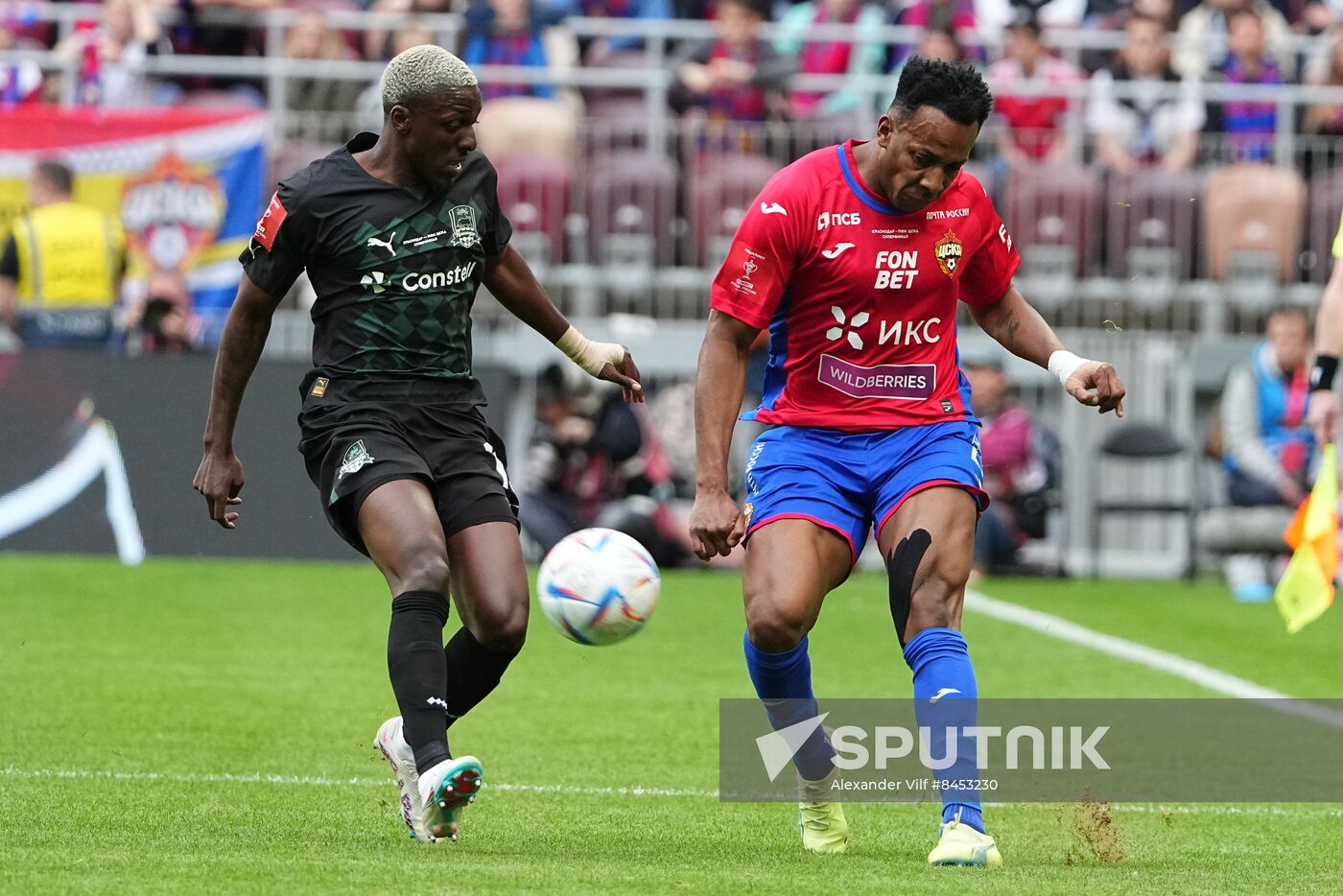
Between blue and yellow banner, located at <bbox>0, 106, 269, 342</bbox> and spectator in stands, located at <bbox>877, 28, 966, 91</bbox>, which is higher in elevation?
spectator in stands, located at <bbox>877, 28, 966, 91</bbox>

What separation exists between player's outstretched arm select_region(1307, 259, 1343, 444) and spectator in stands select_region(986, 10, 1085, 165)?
9664mm

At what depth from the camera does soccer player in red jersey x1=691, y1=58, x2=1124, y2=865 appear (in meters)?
6.43

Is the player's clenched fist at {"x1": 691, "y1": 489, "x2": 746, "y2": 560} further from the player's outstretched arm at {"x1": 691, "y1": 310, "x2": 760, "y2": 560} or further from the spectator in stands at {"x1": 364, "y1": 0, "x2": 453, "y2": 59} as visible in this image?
the spectator in stands at {"x1": 364, "y1": 0, "x2": 453, "y2": 59}

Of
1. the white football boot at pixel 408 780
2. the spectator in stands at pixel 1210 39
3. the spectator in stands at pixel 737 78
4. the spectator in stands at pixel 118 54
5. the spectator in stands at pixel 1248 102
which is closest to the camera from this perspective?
the white football boot at pixel 408 780

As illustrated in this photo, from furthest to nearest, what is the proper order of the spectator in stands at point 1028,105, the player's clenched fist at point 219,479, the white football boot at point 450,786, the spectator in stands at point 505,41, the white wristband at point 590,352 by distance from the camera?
the spectator in stands at point 1028,105 < the spectator in stands at point 505,41 < the white wristband at point 590,352 < the player's clenched fist at point 219,479 < the white football boot at point 450,786

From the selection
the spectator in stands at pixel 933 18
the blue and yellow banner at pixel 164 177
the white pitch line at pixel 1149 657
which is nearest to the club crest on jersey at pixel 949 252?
the white pitch line at pixel 1149 657

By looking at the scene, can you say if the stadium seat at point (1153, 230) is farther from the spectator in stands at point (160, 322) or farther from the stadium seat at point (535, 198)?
the spectator in stands at point (160, 322)

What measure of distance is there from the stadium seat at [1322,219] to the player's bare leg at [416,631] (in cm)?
1365

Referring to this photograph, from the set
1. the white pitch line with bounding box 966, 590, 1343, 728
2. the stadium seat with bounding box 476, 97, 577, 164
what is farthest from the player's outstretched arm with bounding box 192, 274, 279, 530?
the stadium seat with bounding box 476, 97, 577, 164

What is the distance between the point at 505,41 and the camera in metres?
18.4

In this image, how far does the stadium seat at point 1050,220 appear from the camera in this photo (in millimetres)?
18328

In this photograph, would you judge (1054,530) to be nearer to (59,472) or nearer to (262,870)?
(59,472)

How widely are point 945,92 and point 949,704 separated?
5.76 feet

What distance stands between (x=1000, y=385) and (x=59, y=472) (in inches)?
276
